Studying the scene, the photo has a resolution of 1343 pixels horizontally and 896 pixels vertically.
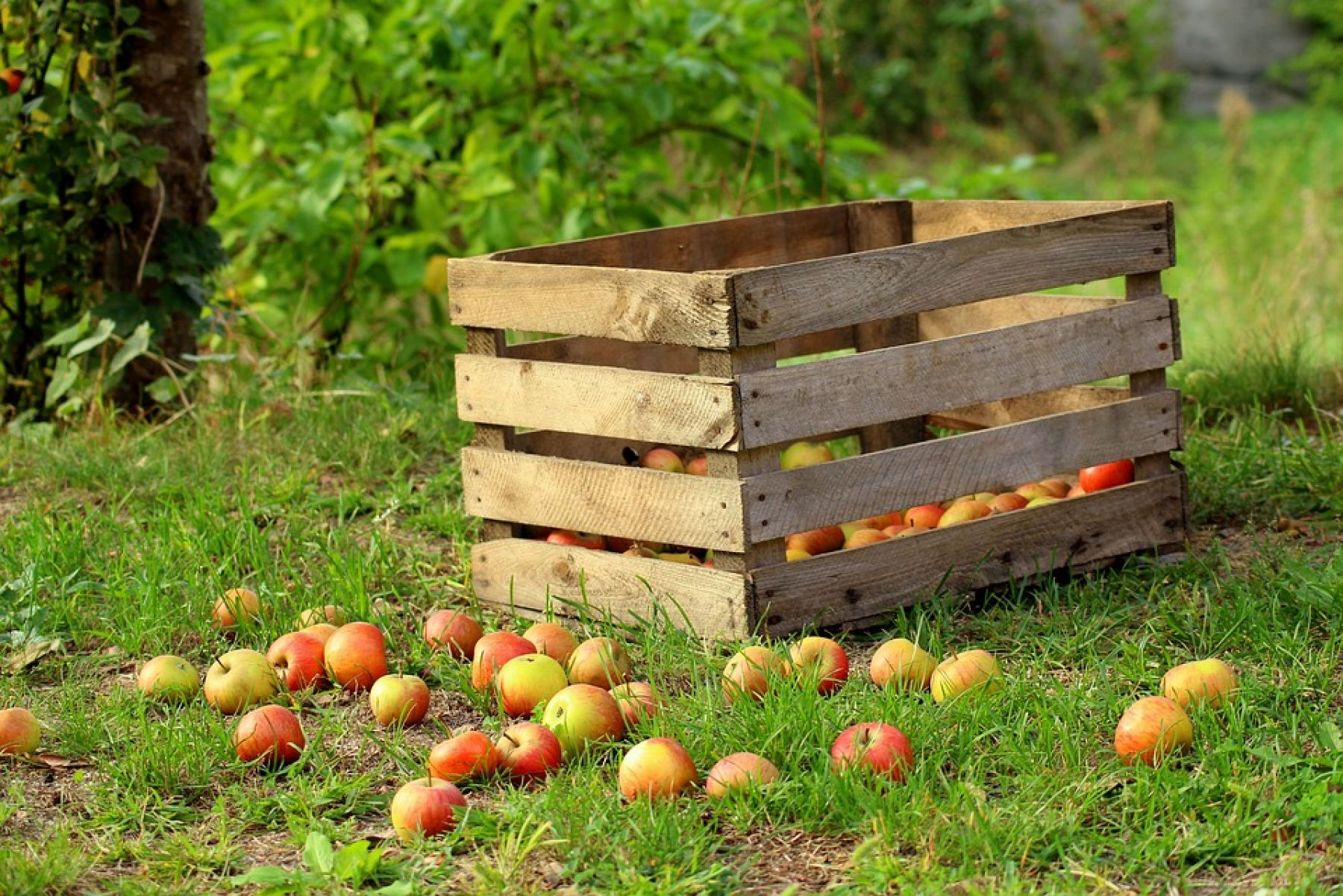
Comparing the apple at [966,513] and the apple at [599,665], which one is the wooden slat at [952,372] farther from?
the apple at [599,665]

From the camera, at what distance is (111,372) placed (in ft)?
15.2

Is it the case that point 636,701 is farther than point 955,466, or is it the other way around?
point 955,466

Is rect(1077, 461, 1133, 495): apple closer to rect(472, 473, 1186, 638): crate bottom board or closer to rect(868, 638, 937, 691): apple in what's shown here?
rect(472, 473, 1186, 638): crate bottom board

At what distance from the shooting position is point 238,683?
2982mm

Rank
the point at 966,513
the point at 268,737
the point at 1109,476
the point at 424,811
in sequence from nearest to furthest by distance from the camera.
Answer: the point at 424,811 < the point at 268,737 < the point at 966,513 < the point at 1109,476

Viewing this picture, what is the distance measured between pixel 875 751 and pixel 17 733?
1491mm

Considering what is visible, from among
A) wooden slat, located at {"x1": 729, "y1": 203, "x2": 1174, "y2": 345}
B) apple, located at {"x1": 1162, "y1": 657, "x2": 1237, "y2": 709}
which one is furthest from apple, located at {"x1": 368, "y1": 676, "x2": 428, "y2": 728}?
apple, located at {"x1": 1162, "y1": 657, "x2": 1237, "y2": 709}

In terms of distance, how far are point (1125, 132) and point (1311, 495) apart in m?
9.09

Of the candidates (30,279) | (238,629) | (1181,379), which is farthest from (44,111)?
(1181,379)

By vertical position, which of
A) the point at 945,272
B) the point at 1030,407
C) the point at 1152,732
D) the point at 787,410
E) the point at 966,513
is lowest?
the point at 1152,732

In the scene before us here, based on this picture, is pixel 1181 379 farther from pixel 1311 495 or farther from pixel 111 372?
pixel 111 372

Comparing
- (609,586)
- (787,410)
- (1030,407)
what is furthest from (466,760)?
(1030,407)

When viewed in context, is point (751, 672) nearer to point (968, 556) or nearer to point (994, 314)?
point (968, 556)

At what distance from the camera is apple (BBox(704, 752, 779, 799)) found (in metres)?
2.43
